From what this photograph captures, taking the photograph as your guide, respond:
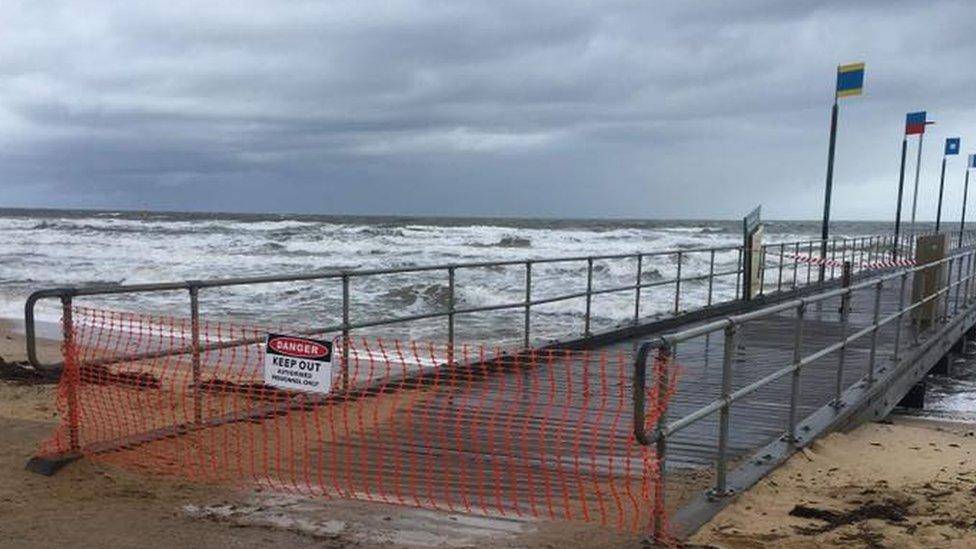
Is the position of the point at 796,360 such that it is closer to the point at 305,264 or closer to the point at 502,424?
the point at 502,424

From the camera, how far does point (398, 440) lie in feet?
17.9

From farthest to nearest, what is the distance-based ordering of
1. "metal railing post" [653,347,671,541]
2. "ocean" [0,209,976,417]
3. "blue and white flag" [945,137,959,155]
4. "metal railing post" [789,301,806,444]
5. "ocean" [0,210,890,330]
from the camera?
"blue and white flag" [945,137,959,155] < "ocean" [0,210,890,330] < "ocean" [0,209,976,417] < "metal railing post" [789,301,806,444] < "metal railing post" [653,347,671,541]

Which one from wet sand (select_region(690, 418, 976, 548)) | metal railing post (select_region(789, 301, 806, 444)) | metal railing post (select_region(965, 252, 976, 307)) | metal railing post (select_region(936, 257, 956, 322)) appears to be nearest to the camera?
wet sand (select_region(690, 418, 976, 548))

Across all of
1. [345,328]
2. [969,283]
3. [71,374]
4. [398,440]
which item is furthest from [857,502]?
[969,283]

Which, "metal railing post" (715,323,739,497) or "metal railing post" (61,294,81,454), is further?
"metal railing post" (61,294,81,454)

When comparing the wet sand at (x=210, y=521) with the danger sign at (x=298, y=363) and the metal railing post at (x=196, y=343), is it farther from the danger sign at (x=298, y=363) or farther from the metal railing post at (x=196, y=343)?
the metal railing post at (x=196, y=343)

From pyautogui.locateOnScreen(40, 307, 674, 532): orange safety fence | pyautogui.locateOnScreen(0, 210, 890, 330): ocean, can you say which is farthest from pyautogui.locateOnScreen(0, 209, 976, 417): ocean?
pyautogui.locateOnScreen(40, 307, 674, 532): orange safety fence

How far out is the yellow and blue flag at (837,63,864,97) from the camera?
12086 millimetres

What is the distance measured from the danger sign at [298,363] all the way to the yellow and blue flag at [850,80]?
10.1 m

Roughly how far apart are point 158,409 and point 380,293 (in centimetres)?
1524

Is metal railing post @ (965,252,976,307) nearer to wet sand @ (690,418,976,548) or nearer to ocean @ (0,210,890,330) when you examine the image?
ocean @ (0,210,890,330)

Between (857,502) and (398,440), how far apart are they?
2720 mm

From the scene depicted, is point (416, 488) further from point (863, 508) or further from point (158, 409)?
point (158, 409)

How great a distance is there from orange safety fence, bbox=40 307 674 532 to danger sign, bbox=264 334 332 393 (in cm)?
52
